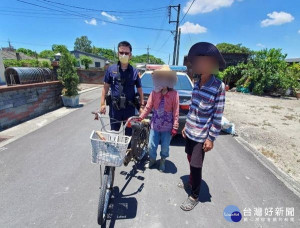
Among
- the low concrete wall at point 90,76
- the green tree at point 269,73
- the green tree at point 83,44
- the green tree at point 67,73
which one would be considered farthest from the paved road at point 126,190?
the green tree at point 83,44

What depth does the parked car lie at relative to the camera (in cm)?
376

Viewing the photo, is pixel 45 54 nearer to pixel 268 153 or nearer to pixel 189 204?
pixel 268 153

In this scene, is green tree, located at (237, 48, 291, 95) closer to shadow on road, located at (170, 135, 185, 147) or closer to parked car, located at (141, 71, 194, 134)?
parked car, located at (141, 71, 194, 134)

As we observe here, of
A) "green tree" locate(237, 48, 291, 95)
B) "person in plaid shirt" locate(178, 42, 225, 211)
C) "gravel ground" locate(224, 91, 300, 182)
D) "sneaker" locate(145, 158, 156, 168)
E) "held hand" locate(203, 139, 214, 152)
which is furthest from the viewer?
"green tree" locate(237, 48, 291, 95)

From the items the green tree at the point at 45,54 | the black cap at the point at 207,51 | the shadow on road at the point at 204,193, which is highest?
the green tree at the point at 45,54

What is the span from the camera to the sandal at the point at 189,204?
2.24 metres

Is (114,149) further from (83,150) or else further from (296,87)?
(296,87)

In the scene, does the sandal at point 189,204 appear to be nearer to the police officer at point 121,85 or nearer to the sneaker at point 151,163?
the sneaker at point 151,163

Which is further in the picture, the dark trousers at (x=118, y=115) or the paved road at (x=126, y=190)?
the dark trousers at (x=118, y=115)


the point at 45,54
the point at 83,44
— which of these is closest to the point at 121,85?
the point at 45,54

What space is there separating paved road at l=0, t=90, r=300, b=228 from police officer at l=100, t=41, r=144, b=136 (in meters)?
1.03

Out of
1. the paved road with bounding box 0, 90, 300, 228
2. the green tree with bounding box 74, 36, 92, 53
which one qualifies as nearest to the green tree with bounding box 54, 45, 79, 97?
the paved road with bounding box 0, 90, 300, 228

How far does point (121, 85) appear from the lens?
258 centimetres

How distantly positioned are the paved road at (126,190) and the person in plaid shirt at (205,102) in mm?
377
